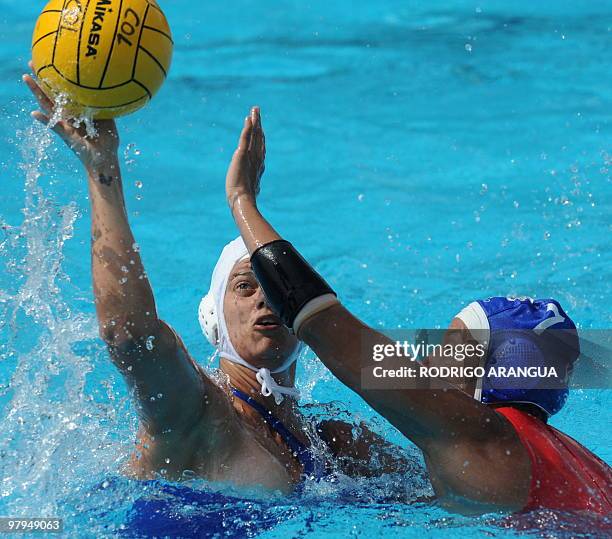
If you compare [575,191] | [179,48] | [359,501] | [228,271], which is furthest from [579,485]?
[179,48]

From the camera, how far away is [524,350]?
2.67 m

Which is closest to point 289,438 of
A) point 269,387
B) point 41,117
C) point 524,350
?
point 269,387

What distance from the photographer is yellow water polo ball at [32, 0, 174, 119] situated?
8.05ft

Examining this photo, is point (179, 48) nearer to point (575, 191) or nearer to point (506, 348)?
point (575, 191)

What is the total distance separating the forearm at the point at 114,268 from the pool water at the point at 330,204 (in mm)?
431

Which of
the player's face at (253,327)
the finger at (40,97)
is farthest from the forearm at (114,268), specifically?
the player's face at (253,327)

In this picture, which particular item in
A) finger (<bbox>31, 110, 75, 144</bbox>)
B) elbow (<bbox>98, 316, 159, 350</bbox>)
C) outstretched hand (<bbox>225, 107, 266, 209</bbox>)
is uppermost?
finger (<bbox>31, 110, 75, 144</bbox>)

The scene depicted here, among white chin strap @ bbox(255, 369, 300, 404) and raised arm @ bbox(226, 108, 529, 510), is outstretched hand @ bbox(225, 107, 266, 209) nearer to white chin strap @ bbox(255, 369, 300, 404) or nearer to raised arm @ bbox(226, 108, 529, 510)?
raised arm @ bbox(226, 108, 529, 510)

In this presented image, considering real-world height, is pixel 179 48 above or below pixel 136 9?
above

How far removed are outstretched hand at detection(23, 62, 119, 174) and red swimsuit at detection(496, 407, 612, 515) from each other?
127 cm

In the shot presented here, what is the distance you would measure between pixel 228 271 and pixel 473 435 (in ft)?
3.78

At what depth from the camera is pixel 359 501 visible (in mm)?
2967

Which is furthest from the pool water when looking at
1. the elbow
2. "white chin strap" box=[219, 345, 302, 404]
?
the elbow

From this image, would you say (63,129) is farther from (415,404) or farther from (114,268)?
(415,404)
